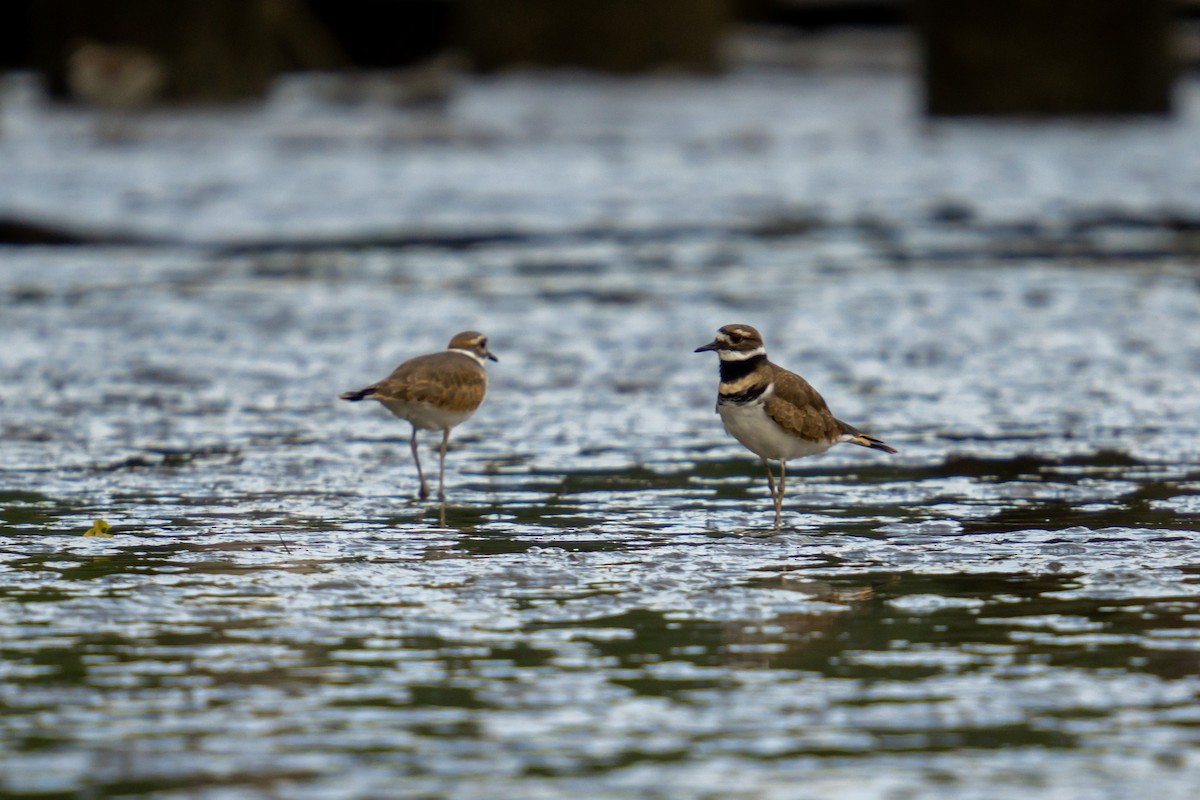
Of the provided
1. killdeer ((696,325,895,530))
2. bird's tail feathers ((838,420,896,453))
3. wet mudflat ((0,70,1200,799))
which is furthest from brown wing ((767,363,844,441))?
wet mudflat ((0,70,1200,799))

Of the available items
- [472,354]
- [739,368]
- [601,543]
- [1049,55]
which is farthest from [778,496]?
[1049,55]

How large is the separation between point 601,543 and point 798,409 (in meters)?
1.09

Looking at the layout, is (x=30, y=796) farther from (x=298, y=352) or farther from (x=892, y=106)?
(x=892, y=106)

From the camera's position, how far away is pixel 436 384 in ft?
Answer: 30.6

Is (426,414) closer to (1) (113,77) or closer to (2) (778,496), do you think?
(2) (778,496)

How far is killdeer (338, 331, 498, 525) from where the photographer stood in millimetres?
9297

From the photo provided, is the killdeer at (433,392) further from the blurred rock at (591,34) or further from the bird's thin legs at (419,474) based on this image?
the blurred rock at (591,34)

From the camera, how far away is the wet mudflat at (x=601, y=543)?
18.6 ft

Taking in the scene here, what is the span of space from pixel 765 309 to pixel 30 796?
34.3ft

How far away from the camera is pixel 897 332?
1417 cm

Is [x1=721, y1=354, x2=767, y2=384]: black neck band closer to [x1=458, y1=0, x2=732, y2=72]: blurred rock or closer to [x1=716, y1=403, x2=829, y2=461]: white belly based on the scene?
[x1=716, y1=403, x2=829, y2=461]: white belly

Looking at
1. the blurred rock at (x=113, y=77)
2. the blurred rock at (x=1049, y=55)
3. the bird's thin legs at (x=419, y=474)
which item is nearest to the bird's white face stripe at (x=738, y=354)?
the bird's thin legs at (x=419, y=474)

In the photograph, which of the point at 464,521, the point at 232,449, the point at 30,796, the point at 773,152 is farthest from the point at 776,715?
the point at 773,152

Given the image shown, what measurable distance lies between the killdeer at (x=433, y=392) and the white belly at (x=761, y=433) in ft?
3.91
